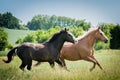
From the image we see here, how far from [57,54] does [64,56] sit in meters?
1.25

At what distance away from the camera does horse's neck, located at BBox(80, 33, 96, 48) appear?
7.45m

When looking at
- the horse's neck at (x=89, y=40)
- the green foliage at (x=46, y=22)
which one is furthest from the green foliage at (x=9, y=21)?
the horse's neck at (x=89, y=40)

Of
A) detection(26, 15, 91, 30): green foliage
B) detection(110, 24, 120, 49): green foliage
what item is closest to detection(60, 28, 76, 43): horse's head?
detection(26, 15, 91, 30): green foliage

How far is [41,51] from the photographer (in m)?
6.21

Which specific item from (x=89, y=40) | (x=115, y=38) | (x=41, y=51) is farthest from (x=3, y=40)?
(x=115, y=38)

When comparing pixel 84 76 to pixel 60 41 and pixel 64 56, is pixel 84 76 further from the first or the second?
pixel 64 56

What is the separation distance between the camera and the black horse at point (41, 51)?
19.9 ft

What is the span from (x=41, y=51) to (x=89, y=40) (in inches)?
63.3

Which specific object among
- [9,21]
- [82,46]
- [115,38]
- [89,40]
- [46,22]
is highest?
[9,21]

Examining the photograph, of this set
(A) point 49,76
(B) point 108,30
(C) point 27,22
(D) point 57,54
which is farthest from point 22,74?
(B) point 108,30

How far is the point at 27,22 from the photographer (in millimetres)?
8633

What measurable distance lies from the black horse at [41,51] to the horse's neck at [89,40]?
956 millimetres

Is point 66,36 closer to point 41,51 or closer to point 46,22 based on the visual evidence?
point 41,51

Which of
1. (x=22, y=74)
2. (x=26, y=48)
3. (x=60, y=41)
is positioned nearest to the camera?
(x=22, y=74)
